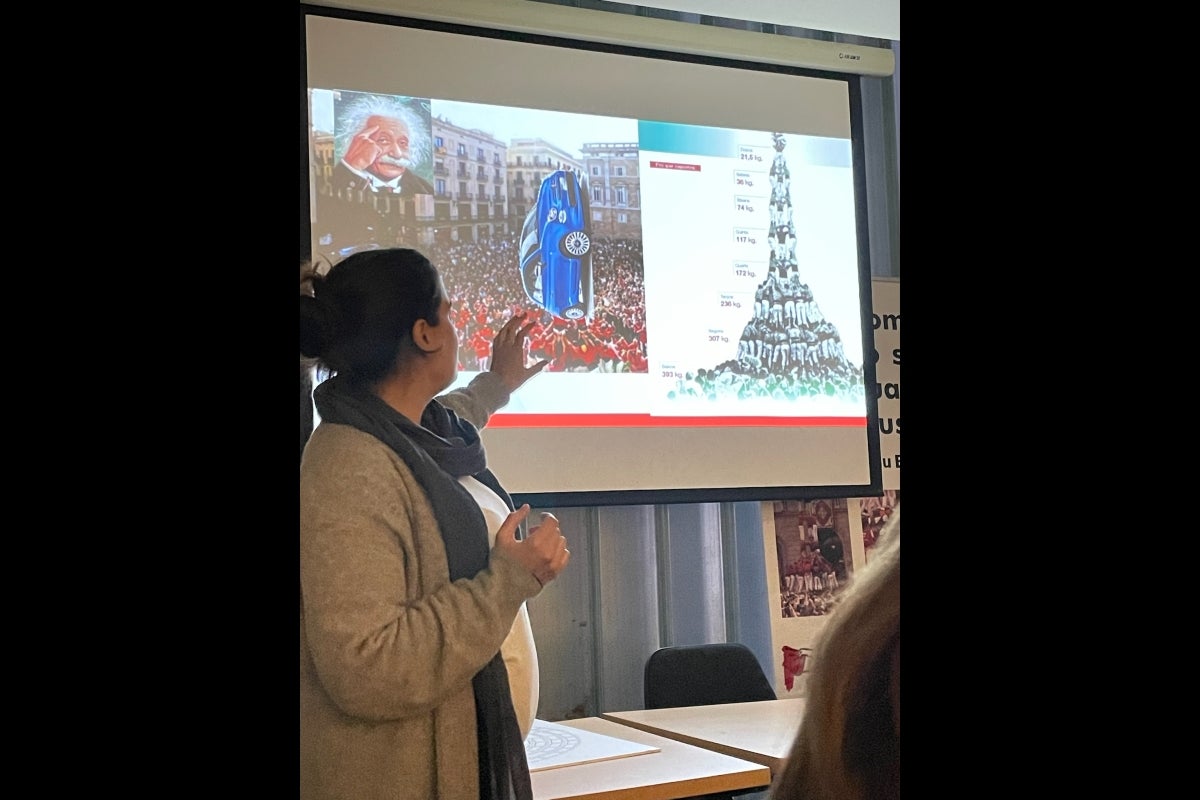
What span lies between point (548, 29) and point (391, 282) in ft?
1.85

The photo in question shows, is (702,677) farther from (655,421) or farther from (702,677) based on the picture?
(655,421)

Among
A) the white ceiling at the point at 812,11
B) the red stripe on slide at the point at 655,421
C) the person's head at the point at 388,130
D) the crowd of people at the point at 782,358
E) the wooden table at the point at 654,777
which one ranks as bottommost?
the wooden table at the point at 654,777

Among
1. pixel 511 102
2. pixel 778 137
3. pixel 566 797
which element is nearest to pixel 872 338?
pixel 778 137

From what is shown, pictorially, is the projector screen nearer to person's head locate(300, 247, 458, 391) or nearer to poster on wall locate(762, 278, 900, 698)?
person's head locate(300, 247, 458, 391)

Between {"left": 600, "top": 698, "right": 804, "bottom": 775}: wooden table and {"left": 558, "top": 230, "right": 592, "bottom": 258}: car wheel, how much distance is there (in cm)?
86

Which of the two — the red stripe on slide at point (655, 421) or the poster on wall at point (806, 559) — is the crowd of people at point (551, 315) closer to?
the red stripe on slide at point (655, 421)

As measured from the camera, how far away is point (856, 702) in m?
1.25

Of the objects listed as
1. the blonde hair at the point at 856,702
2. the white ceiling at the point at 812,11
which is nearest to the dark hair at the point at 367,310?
the white ceiling at the point at 812,11

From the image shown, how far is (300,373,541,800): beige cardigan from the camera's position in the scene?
1710mm

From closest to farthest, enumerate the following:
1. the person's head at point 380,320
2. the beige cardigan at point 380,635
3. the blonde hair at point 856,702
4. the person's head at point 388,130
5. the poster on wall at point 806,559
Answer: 1. the blonde hair at point 856,702
2. the beige cardigan at point 380,635
3. the person's head at point 380,320
4. the person's head at point 388,130
5. the poster on wall at point 806,559

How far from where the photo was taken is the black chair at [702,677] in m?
2.57

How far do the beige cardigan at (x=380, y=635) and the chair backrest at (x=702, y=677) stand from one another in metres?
0.87

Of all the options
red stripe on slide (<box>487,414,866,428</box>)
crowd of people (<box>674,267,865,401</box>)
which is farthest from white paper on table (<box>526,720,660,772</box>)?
crowd of people (<box>674,267,865,401</box>)
